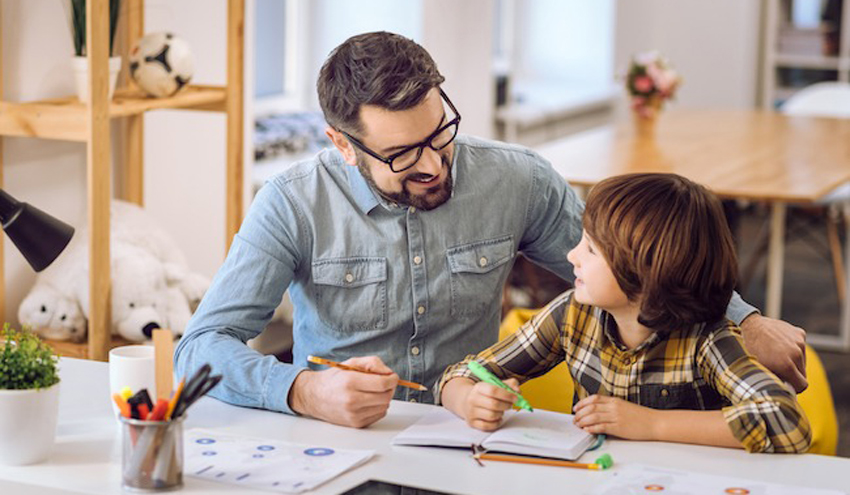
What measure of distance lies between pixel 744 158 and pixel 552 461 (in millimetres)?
3079

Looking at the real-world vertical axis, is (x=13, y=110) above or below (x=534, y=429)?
above

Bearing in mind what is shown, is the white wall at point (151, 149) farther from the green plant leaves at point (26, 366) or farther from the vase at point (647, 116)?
the vase at point (647, 116)

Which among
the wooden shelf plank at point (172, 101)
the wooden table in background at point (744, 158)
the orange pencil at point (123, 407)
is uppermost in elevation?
the wooden shelf plank at point (172, 101)

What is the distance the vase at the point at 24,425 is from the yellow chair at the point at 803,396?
888 millimetres

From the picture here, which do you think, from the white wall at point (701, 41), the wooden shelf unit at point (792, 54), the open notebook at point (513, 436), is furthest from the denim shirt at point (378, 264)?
the wooden shelf unit at point (792, 54)

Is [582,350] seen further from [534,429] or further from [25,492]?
[25,492]

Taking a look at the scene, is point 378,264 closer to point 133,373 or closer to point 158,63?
point 133,373

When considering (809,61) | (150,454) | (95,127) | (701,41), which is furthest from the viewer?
(701,41)

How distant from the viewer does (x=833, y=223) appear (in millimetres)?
5590

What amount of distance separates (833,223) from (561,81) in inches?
87.5

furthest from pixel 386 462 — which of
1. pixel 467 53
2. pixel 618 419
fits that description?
pixel 467 53

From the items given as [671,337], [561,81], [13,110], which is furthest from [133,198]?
[561,81]

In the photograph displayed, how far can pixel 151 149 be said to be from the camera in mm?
3355

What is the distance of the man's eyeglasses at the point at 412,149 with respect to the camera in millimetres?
1897
